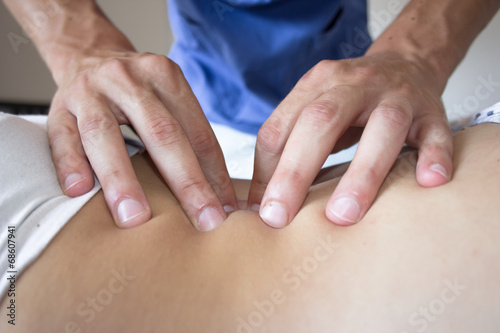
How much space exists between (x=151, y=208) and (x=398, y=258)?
0.36m

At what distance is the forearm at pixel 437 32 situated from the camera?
0.83m

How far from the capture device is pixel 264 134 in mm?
649

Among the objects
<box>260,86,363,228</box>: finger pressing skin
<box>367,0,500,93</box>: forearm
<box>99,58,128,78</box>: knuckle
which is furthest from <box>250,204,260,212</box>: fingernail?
<box>367,0,500,93</box>: forearm

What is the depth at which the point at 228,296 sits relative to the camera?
0.47 meters

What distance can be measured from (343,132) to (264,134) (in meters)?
0.13

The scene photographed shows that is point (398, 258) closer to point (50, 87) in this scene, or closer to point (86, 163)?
point (86, 163)

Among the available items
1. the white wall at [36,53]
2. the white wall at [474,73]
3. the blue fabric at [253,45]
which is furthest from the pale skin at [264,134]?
the white wall at [36,53]

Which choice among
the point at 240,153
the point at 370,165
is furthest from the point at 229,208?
the point at 240,153

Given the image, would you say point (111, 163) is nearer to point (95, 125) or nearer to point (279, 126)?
point (95, 125)

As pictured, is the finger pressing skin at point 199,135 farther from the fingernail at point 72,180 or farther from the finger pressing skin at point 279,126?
the fingernail at point 72,180

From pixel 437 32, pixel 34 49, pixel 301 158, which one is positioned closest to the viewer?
pixel 301 158

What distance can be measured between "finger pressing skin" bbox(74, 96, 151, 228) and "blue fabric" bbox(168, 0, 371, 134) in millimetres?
560

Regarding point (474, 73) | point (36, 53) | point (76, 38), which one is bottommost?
point (36, 53)

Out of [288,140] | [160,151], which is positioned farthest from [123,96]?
[288,140]
